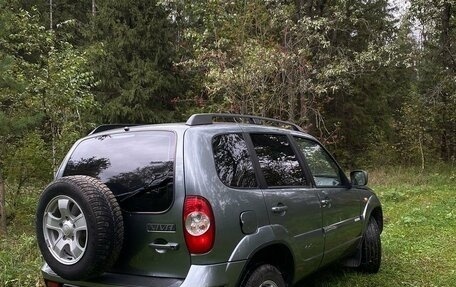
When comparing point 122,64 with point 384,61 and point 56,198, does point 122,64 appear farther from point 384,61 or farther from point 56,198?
point 56,198

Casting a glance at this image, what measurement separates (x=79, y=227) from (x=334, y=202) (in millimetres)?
2637

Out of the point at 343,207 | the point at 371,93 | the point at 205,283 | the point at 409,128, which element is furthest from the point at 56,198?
the point at 371,93

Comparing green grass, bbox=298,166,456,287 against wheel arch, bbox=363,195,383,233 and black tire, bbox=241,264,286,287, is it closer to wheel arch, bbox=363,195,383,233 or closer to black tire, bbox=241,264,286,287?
wheel arch, bbox=363,195,383,233

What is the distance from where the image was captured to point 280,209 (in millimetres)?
3928

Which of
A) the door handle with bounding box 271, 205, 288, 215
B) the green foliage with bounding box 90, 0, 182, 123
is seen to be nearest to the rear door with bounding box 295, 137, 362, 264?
the door handle with bounding box 271, 205, 288, 215

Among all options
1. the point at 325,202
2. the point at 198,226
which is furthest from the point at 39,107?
the point at 198,226

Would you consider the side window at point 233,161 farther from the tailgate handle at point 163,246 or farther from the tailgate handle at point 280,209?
the tailgate handle at point 163,246

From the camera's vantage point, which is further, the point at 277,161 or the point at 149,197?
the point at 277,161

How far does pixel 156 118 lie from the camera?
22.3 m

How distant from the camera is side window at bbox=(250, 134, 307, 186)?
13.4 ft

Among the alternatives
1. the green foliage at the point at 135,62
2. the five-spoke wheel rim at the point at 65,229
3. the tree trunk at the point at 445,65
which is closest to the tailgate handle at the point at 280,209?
the five-spoke wheel rim at the point at 65,229

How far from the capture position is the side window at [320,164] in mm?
4816

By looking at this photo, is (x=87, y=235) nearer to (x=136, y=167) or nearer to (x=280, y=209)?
(x=136, y=167)

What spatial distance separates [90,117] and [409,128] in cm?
1369
